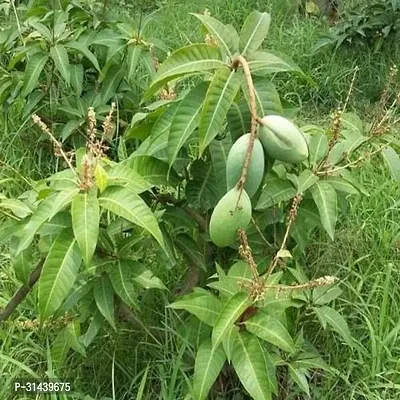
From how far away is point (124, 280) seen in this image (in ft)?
5.74

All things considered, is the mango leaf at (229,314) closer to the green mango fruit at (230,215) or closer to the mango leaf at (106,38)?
the green mango fruit at (230,215)

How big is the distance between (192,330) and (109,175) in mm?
492

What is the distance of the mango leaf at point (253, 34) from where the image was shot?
5.29 ft

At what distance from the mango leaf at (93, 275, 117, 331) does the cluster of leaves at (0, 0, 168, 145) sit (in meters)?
1.04

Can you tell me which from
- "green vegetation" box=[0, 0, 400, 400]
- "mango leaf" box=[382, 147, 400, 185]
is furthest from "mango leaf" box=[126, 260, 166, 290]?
"mango leaf" box=[382, 147, 400, 185]

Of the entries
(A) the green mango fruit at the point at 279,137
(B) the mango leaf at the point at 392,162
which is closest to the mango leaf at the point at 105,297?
(A) the green mango fruit at the point at 279,137

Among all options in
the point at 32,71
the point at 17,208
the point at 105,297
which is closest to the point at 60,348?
the point at 105,297

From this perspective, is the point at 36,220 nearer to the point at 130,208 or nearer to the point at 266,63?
the point at 130,208

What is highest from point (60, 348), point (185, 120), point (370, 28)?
point (185, 120)

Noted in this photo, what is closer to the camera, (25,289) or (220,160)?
(220,160)

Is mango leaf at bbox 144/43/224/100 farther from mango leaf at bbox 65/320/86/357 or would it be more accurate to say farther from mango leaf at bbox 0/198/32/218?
mango leaf at bbox 65/320/86/357

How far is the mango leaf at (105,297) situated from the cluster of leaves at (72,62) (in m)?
1.04

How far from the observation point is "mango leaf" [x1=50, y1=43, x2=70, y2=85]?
8.56ft

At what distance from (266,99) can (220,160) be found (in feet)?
0.66
